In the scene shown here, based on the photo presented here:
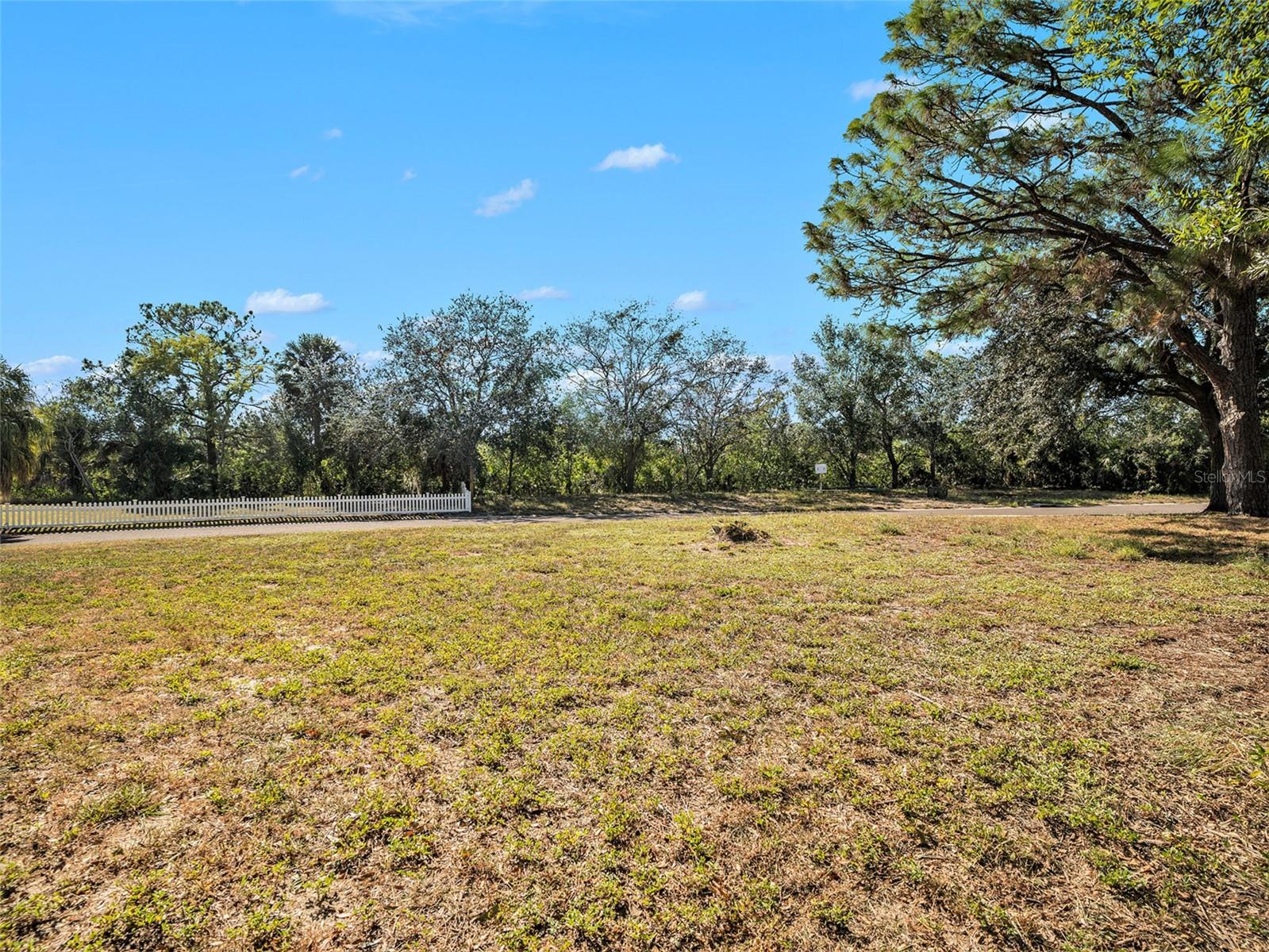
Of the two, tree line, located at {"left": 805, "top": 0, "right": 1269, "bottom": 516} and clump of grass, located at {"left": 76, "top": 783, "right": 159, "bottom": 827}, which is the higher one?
tree line, located at {"left": 805, "top": 0, "right": 1269, "bottom": 516}

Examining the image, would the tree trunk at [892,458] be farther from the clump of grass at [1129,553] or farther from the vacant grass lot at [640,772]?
the vacant grass lot at [640,772]

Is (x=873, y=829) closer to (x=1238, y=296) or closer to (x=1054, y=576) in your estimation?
(x=1054, y=576)

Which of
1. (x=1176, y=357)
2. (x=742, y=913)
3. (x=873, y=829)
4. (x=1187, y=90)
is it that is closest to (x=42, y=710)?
(x=742, y=913)

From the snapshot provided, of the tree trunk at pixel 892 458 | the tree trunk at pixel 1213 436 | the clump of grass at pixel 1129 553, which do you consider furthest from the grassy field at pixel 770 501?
the clump of grass at pixel 1129 553

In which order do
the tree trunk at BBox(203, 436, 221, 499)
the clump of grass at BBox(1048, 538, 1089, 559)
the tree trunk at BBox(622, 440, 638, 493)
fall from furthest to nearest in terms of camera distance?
1. the tree trunk at BBox(622, 440, 638, 493)
2. the tree trunk at BBox(203, 436, 221, 499)
3. the clump of grass at BBox(1048, 538, 1089, 559)

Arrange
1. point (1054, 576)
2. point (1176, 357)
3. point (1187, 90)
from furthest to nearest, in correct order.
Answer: point (1176, 357)
point (1054, 576)
point (1187, 90)

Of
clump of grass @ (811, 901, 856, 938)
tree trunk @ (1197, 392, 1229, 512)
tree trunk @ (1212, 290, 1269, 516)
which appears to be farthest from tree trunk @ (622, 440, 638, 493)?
clump of grass @ (811, 901, 856, 938)

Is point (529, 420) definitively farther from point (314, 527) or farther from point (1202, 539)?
point (1202, 539)

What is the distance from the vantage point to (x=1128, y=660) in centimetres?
407

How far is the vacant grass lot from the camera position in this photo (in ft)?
6.55

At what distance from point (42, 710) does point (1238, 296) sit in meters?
14.7

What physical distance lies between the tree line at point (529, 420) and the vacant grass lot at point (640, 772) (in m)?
13.6

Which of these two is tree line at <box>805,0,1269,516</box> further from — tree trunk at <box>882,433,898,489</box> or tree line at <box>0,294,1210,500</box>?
tree trunk at <box>882,433,898,489</box>

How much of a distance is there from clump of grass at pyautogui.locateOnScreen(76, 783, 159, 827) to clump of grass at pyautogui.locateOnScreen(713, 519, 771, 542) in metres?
7.73
